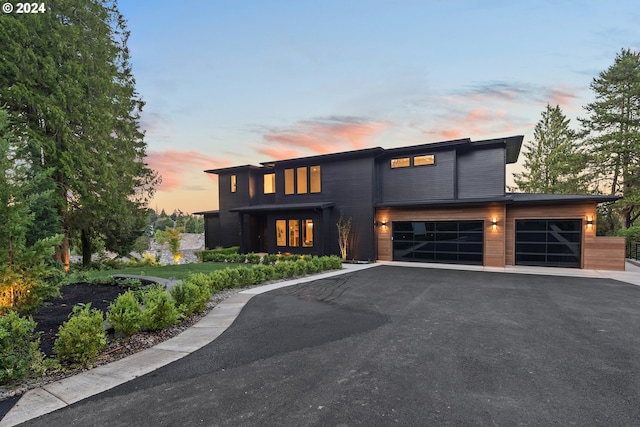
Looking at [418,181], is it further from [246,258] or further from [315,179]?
[246,258]

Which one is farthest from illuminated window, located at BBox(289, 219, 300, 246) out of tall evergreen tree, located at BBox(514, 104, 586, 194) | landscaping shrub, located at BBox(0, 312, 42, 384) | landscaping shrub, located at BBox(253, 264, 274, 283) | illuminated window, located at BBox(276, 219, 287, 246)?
tall evergreen tree, located at BBox(514, 104, 586, 194)

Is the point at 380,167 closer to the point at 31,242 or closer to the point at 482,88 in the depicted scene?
the point at 482,88

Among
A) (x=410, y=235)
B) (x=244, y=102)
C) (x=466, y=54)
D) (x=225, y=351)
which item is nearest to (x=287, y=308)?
(x=225, y=351)

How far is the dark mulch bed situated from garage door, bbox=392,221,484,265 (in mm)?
13231

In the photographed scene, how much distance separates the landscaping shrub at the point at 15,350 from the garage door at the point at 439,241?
49.9 ft

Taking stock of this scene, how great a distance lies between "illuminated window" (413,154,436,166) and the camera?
1602cm

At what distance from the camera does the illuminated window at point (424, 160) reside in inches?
631

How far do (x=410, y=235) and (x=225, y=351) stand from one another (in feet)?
44.4

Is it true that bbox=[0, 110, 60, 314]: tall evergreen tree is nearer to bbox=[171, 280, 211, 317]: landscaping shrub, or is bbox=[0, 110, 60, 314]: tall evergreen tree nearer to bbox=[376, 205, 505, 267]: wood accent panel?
bbox=[171, 280, 211, 317]: landscaping shrub

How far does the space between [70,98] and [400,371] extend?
48.2 feet

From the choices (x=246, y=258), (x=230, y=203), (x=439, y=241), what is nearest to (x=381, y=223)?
(x=439, y=241)

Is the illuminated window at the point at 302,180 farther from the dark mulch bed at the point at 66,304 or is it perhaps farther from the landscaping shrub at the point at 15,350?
the landscaping shrub at the point at 15,350

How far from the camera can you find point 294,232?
62.7ft

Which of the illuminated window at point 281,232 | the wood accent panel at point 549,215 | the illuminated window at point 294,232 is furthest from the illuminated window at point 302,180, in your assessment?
the wood accent panel at point 549,215
